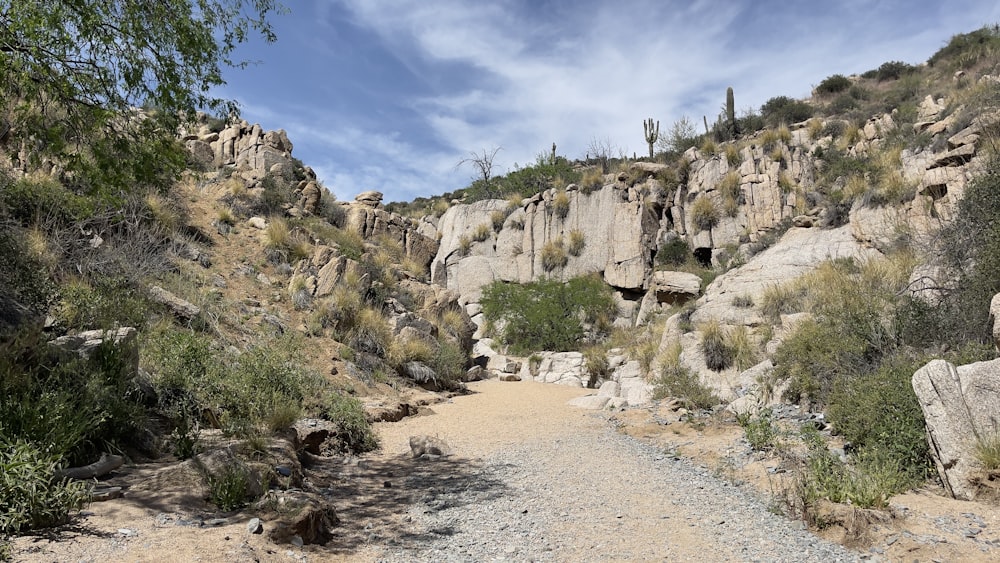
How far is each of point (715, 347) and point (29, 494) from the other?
34.1 ft

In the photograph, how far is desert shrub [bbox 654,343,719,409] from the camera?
29.7ft

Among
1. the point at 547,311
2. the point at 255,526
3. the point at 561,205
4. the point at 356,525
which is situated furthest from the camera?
the point at 561,205

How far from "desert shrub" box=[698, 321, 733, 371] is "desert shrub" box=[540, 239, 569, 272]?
14.2 metres

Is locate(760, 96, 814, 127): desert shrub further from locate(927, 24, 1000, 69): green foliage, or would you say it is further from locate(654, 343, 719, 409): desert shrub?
locate(654, 343, 719, 409): desert shrub

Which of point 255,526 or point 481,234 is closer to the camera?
point 255,526

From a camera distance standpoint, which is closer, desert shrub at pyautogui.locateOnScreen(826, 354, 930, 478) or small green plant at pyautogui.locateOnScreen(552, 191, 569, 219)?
desert shrub at pyautogui.locateOnScreen(826, 354, 930, 478)

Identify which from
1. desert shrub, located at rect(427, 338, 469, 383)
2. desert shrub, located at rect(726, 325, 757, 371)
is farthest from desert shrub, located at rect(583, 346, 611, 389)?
desert shrub, located at rect(726, 325, 757, 371)

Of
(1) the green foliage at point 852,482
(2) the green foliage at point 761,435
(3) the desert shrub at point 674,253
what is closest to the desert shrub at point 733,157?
(3) the desert shrub at point 674,253

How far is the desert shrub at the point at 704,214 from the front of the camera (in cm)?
2234

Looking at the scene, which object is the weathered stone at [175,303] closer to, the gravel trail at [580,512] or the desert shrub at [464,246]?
the gravel trail at [580,512]

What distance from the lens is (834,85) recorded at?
31016 mm

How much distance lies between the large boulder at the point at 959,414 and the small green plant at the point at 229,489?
226 inches

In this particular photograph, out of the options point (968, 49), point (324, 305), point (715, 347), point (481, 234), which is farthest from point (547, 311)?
point (968, 49)

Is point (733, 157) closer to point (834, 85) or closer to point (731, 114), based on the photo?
point (731, 114)
